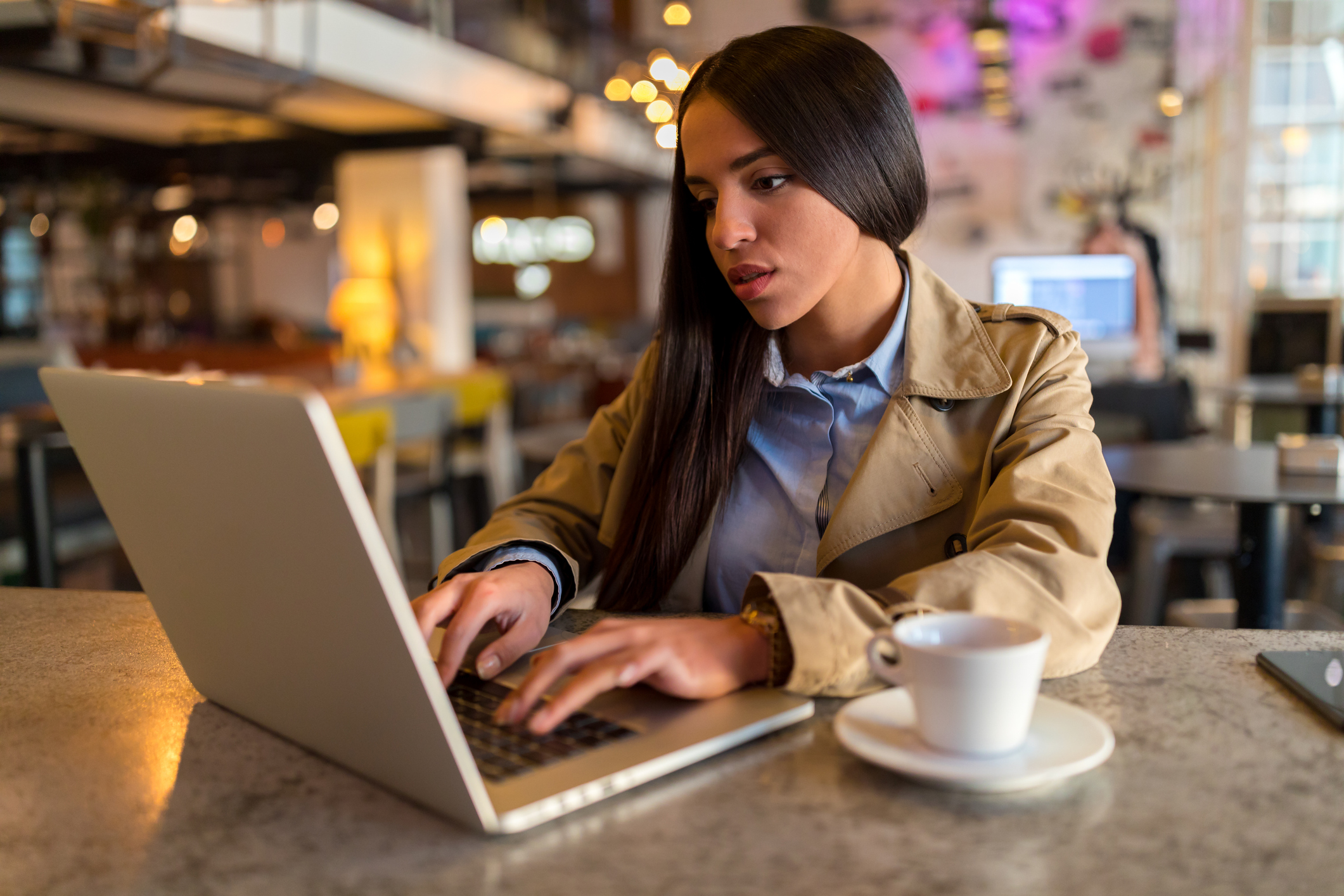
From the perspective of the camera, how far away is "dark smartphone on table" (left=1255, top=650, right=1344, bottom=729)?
2.41 feet

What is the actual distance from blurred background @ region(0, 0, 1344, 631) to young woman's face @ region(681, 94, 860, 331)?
2.11 m

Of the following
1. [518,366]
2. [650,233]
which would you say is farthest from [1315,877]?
[650,233]

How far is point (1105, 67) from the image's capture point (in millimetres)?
7527

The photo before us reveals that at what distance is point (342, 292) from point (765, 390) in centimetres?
705

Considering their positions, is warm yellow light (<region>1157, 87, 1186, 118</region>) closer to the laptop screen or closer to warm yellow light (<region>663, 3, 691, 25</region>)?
the laptop screen

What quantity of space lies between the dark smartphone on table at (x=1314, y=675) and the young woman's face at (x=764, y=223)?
Answer: 0.54 meters

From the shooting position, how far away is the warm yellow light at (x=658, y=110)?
743 centimetres

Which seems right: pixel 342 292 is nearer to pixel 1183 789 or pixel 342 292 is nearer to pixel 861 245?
pixel 861 245

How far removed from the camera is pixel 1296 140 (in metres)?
6.66

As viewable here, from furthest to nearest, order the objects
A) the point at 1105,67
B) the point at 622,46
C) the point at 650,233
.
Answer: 1. the point at 650,233
2. the point at 622,46
3. the point at 1105,67

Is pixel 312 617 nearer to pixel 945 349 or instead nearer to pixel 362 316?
pixel 945 349

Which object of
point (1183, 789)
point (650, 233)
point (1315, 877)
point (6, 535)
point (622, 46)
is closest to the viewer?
point (1315, 877)

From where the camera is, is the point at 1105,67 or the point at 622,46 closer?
the point at 1105,67

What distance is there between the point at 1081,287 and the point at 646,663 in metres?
4.68
